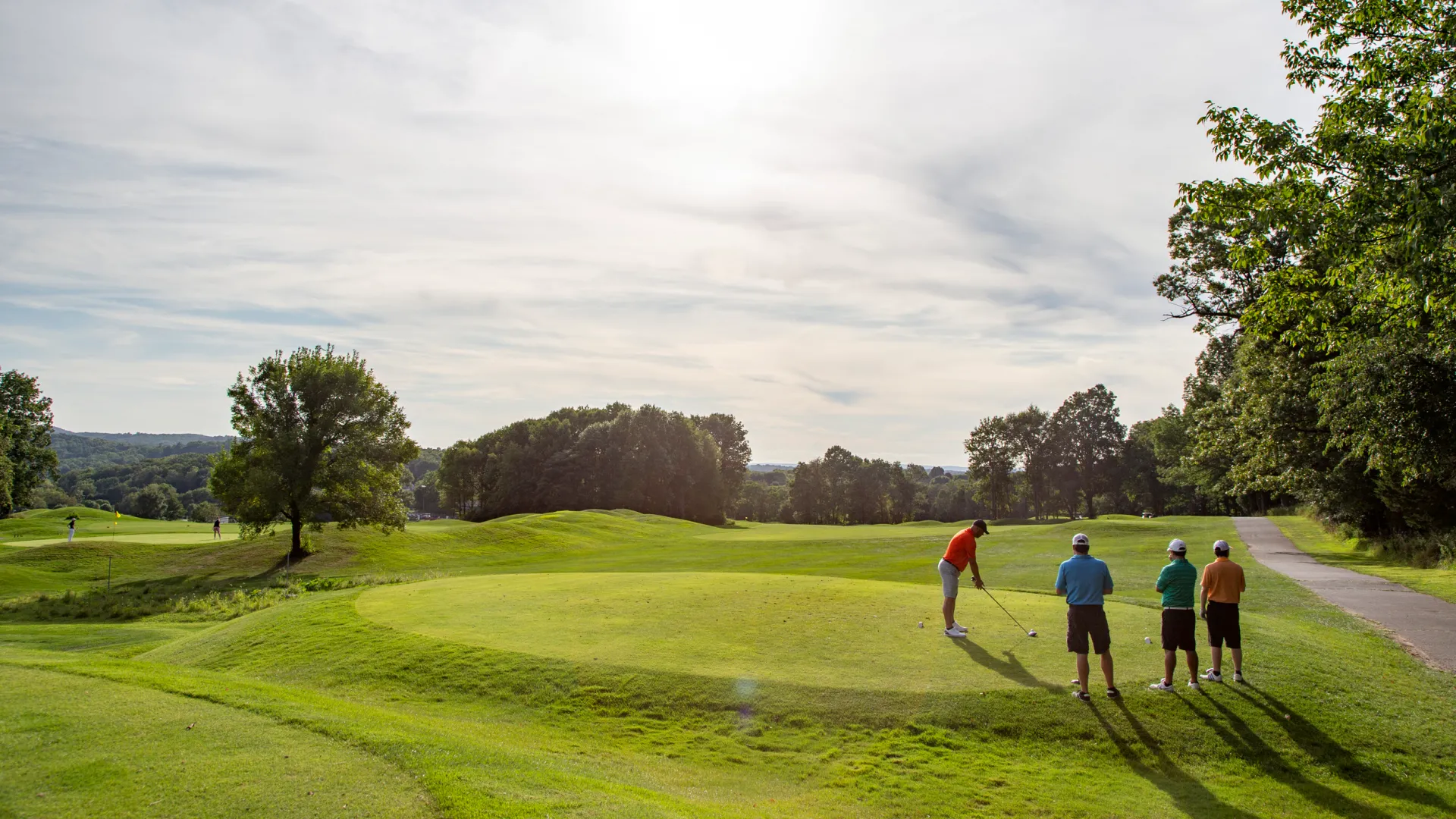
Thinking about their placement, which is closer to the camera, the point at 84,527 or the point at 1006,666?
the point at 1006,666

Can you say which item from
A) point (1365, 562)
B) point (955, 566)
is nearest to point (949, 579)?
point (955, 566)

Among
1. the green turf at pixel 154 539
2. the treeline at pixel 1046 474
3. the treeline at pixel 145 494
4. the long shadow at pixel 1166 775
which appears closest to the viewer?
the long shadow at pixel 1166 775

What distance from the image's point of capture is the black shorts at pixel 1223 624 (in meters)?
13.1

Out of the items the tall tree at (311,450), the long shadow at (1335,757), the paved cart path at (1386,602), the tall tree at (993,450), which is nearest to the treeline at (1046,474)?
the tall tree at (993,450)

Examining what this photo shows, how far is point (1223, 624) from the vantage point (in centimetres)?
1318

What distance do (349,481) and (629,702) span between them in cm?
3961

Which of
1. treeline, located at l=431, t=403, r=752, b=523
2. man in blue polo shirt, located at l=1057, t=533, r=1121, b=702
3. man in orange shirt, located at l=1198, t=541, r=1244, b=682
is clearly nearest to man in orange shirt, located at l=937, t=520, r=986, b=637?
man in blue polo shirt, located at l=1057, t=533, r=1121, b=702

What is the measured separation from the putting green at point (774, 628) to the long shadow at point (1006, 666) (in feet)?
0.12

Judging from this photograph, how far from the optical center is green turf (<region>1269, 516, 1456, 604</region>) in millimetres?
25000

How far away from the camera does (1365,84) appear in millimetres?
17812

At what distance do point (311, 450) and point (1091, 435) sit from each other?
103 meters

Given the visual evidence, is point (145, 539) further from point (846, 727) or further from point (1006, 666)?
point (1006, 666)

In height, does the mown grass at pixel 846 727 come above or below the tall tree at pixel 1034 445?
below

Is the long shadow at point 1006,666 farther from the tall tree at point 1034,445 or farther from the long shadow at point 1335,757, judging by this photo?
the tall tree at point 1034,445
